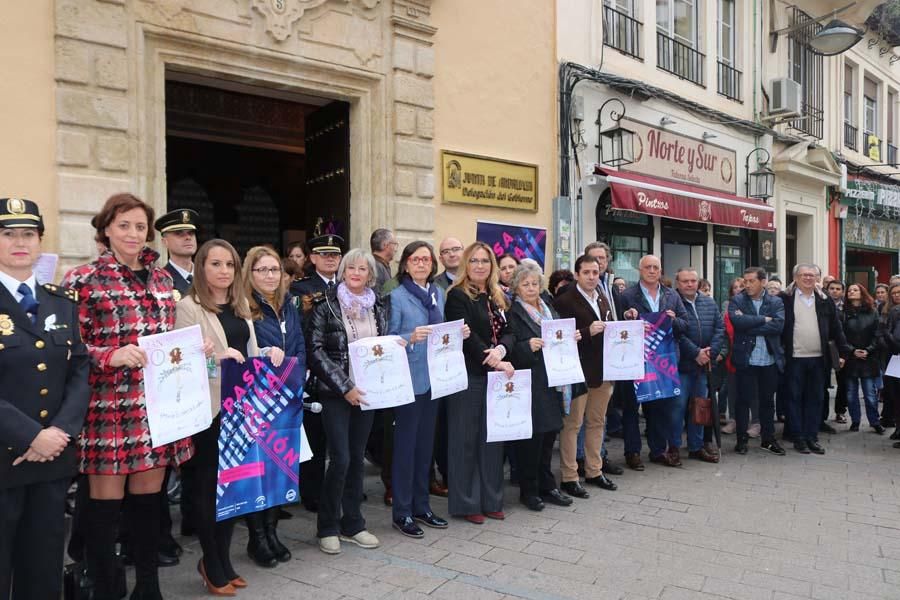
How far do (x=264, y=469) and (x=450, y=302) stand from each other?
5.64 ft

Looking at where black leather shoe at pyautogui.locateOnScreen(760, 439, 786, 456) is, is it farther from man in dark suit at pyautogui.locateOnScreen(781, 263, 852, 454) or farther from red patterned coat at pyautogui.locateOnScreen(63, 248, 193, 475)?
red patterned coat at pyautogui.locateOnScreen(63, 248, 193, 475)

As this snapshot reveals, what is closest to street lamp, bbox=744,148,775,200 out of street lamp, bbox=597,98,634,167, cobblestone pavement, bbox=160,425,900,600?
street lamp, bbox=597,98,634,167

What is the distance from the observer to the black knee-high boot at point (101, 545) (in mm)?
3205

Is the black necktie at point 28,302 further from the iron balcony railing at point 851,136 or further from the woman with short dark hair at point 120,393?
the iron balcony railing at point 851,136

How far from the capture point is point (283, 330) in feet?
13.3

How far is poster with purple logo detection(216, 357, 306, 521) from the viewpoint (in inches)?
143

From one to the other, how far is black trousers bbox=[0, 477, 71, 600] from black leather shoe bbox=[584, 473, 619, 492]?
411 cm

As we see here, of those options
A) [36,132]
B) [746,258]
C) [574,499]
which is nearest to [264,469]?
[574,499]

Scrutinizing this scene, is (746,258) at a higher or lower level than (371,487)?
higher

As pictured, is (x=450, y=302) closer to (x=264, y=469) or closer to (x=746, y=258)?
(x=264, y=469)

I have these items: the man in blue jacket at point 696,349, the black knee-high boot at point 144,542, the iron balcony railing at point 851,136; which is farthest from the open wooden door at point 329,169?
the iron balcony railing at point 851,136

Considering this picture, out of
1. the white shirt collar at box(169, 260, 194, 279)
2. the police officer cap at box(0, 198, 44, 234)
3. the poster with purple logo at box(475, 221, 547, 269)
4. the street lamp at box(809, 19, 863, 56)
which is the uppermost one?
the street lamp at box(809, 19, 863, 56)

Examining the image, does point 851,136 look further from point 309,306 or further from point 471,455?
point 309,306

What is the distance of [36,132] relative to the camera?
5.54 meters
